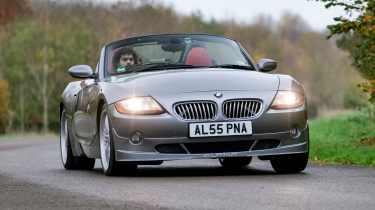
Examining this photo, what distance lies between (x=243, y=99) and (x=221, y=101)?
21cm

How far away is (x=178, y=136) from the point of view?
10.2m

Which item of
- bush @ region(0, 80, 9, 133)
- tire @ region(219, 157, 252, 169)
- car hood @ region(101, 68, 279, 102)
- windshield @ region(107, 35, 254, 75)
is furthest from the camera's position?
bush @ region(0, 80, 9, 133)

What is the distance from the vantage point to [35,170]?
1248cm

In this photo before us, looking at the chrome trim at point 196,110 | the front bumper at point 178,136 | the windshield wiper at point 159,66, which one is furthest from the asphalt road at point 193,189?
the windshield wiper at point 159,66

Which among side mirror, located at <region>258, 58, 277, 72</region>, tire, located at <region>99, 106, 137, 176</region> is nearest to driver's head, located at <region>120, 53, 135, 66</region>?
tire, located at <region>99, 106, 137, 176</region>

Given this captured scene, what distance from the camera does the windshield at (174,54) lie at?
11.6 metres

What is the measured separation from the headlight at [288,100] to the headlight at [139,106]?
3.51 ft

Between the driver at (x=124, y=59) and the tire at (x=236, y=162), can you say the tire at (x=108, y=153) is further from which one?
the tire at (x=236, y=162)

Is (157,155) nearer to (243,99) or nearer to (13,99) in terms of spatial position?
(243,99)

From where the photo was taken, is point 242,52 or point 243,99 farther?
point 242,52

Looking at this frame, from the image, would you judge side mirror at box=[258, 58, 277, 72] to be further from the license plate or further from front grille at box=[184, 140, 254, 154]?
the license plate

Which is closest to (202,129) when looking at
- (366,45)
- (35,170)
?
(35,170)

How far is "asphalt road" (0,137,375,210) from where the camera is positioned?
7488 millimetres

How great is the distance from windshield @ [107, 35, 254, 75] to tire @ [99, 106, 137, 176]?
0.90 meters
